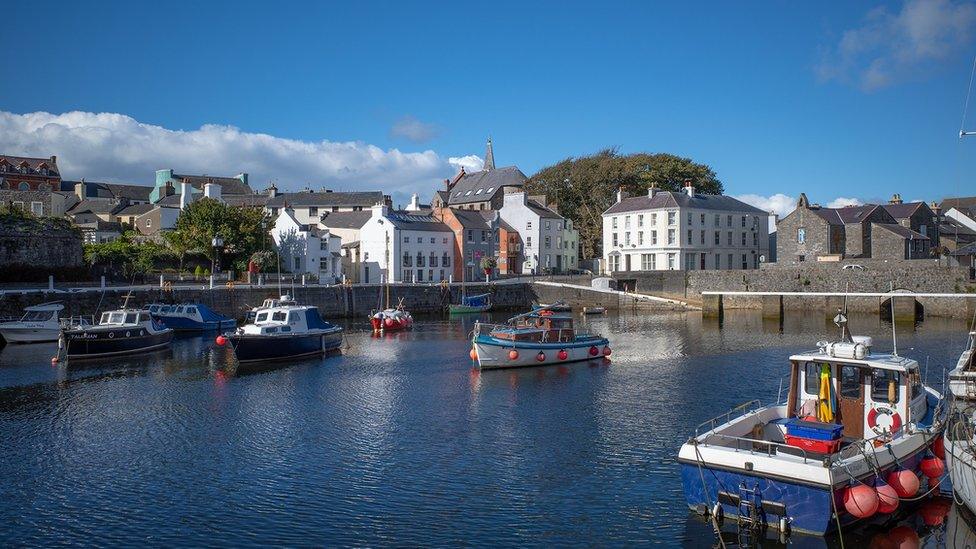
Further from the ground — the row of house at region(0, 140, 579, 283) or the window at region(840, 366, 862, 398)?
the row of house at region(0, 140, 579, 283)

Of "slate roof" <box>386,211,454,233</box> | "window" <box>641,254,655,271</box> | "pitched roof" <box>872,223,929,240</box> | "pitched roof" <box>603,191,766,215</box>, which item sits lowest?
"window" <box>641,254,655,271</box>

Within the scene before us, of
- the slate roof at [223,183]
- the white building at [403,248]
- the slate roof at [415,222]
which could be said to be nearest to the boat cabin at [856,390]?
the white building at [403,248]

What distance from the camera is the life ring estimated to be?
1731 cm

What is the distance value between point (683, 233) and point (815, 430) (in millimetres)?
68982

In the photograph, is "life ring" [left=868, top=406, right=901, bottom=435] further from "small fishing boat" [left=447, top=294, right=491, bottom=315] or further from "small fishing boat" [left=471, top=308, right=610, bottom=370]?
"small fishing boat" [left=447, top=294, right=491, bottom=315]

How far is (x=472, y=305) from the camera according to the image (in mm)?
73875

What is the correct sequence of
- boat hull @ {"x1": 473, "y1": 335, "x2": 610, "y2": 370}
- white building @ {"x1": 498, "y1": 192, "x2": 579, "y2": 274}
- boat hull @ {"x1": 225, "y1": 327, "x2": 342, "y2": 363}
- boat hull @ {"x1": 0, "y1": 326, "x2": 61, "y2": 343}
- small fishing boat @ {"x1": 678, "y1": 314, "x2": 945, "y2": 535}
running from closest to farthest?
1. small fishing boat @ {"x1": 678, "y1": 314, "x2": 945, "y2": 535}
2. boat hull @ {"x1": 473, "y1": 335, "x2": 610, "y2": 370}
3. boat hull @ {"x1": 225, "y1": 327, "x2": 342, "y2": 363}
4. boat hull @ {"x1": 0, "y1": 326, "x2": 61, "y2": 343}
5. white building @ {"x1": 498, "y1": 192, "x2": 579, "y2": 274}

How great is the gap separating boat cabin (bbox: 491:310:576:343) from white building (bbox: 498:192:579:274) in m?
52.0

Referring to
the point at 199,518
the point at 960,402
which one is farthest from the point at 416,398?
the point at 960,402

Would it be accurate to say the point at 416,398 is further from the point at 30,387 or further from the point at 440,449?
the point at 30,387

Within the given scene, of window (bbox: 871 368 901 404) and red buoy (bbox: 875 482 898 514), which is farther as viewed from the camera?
window (bbox: 871 368 901 404)

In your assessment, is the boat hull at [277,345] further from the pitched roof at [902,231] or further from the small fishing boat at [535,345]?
the pitched roof at [902,231]

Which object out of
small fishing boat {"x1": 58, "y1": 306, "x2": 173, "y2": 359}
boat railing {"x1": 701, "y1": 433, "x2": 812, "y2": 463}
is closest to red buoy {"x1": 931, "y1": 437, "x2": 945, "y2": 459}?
boat railing {"x1": 701, "y1": 433, "x2": 812, "y2": 463}

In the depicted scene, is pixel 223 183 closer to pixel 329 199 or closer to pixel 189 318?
pixel 329 199
